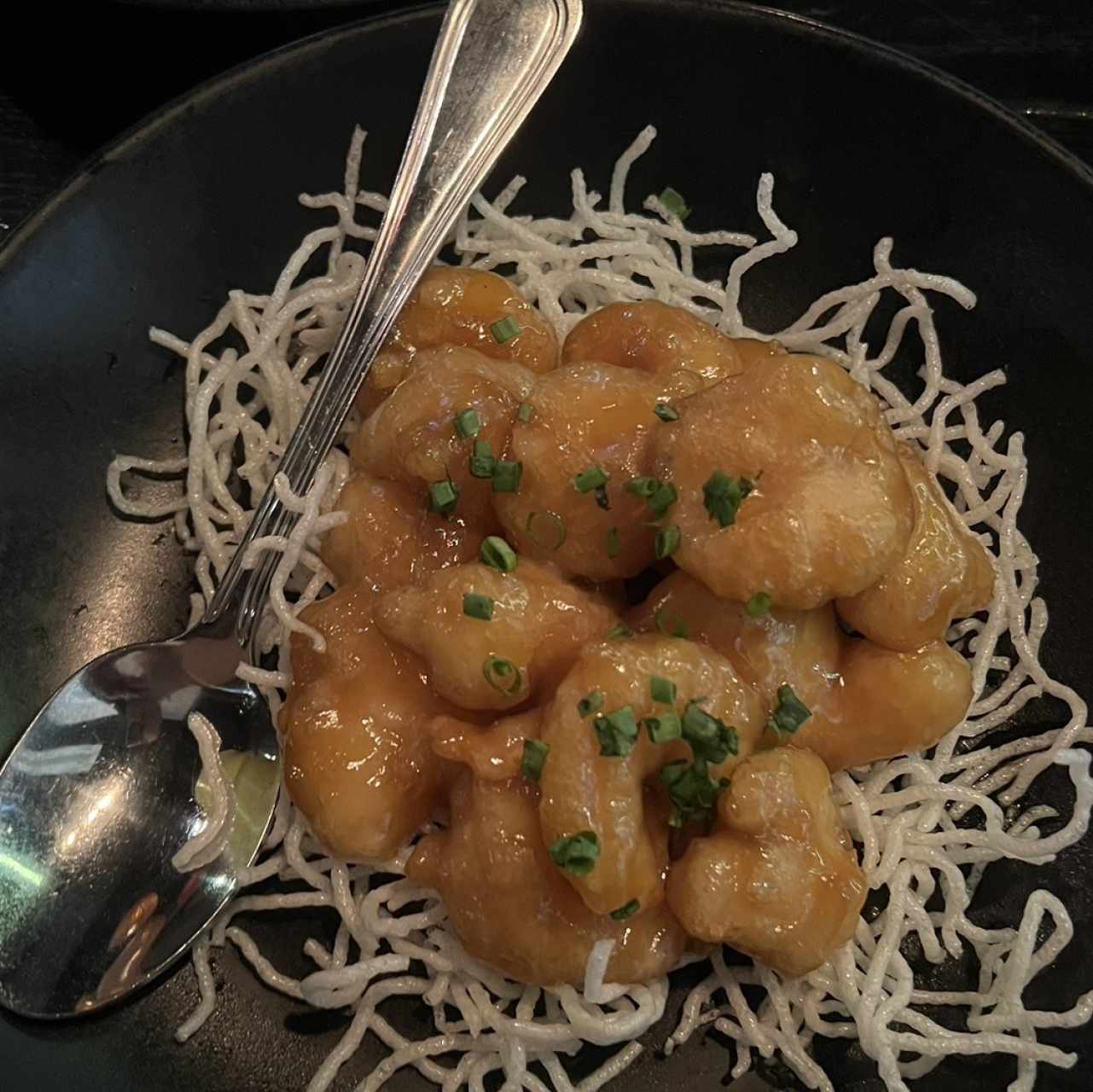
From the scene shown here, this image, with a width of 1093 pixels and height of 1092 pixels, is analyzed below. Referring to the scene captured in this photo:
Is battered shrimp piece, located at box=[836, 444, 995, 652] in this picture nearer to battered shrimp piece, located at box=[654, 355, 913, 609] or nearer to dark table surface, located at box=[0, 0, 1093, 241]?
battered shrimp piece, located at box=[654, 355, 913, 609]

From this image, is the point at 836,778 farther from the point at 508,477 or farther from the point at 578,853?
the point at 508,477

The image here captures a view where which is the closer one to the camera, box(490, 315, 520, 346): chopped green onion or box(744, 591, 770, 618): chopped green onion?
box(744, 591, 770, 618): chopped green onion

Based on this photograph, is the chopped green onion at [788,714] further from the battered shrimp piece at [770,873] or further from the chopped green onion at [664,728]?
the chopped green onion at [664,728]

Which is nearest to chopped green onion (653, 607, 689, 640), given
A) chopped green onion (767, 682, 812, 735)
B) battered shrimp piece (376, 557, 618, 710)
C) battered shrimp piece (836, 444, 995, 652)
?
battered shrimp piece (376, 557, 618, 710)

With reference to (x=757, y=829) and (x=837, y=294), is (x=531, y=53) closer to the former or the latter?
(x=837, y=294)

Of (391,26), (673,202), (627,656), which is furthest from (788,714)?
(391,26)

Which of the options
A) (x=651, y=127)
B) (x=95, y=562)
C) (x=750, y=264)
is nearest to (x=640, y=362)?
(x=750, y=264)

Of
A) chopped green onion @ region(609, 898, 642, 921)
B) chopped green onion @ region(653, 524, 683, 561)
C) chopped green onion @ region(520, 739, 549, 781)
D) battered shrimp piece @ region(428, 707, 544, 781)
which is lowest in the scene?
chopped green onion @ region(609, 898, 642, 921)
